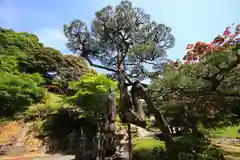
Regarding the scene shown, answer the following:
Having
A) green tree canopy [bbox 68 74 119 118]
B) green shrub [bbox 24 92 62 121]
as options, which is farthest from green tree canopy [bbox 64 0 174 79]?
green shrub [bbox 24 92 62 121]

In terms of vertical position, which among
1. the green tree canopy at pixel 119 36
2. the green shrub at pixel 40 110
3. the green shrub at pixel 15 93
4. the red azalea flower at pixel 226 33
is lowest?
the green shrub at pixel 40 110

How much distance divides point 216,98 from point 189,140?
67.3 inches

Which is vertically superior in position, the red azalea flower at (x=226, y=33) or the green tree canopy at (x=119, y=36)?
the green tree canopy at (x=119, y=36)

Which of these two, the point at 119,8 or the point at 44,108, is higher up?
the point at 119,8

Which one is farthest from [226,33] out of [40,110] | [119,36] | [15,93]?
[15,93]

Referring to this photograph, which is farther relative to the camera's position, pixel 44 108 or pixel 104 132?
pixel 44 108

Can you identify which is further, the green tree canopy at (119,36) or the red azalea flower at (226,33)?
the green tree canopy at (119,36)

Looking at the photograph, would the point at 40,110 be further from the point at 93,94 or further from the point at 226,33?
the point at 226,33

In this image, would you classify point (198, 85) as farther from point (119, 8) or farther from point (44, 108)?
point (44, 108)

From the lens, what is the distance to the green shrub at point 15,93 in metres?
13.9

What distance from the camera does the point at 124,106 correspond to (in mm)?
3508

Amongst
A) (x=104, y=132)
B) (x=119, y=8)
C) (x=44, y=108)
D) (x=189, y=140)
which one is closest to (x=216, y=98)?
(x=189, y=140)

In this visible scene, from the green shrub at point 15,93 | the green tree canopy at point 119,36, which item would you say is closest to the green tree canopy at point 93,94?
the green tree canopy at point 119,36

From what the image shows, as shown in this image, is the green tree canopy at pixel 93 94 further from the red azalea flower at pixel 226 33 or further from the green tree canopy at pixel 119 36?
the red azalea flower at pixel 226 33
